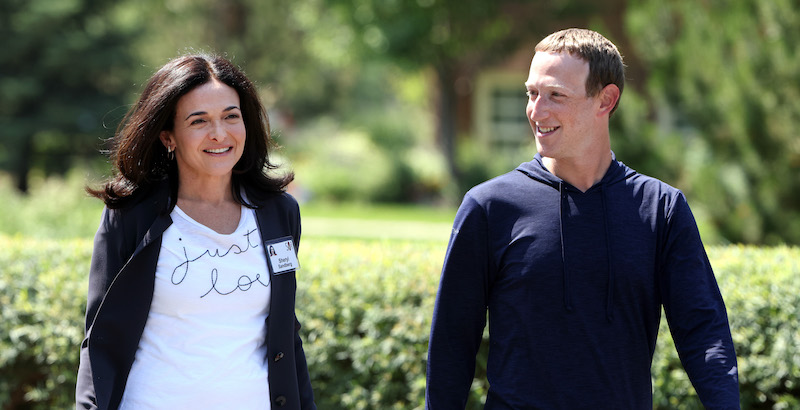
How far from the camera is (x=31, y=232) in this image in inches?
356

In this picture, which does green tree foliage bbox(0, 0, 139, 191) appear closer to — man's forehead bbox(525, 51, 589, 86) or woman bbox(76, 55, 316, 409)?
woman bbox(76, 55, 316, 409)

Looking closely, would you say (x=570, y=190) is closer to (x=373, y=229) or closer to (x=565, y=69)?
(x=565, y=69)

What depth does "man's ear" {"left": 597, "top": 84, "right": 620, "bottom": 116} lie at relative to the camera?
99.2 inches

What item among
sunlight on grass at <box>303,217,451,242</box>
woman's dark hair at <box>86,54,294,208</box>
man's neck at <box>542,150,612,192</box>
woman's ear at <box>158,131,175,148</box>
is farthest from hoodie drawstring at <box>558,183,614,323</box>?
sunlight on grass at <box>303,217,451,242</box>

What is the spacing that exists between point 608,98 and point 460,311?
787 millimetres

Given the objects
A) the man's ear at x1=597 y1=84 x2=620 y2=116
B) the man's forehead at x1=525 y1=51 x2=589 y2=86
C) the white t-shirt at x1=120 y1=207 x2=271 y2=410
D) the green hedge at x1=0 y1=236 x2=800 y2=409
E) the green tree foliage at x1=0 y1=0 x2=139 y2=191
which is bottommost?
the green hedge at x1=0 y1=236 x2=800 y2=409

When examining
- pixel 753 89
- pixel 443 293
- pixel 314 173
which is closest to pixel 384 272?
pixel 443 293

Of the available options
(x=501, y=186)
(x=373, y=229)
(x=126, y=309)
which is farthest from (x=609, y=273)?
(x=373, y=229)

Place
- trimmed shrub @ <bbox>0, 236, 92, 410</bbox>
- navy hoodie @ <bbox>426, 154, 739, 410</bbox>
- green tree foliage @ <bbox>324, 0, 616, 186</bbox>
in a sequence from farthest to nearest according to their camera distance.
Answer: green tree foliage @ <bbox>324, 0, 616, 186</bbox> → trimmed shrub @ <bbox>0, 236, 92, 410</bbox> → navy hoodie @ <bbox>426, 154, 739, 410</bbox>

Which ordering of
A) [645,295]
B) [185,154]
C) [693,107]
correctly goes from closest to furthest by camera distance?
[645,295], [185,154], [693,107]

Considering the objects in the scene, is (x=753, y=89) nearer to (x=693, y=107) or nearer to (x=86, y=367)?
(x=693, y=107)

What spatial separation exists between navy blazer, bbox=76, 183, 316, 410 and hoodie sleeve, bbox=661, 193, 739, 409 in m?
1.21

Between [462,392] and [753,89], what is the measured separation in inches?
262

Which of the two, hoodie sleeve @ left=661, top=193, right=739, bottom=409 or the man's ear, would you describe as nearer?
hoodie sleeve @ left=661, top=193, right=739, bottom=409
